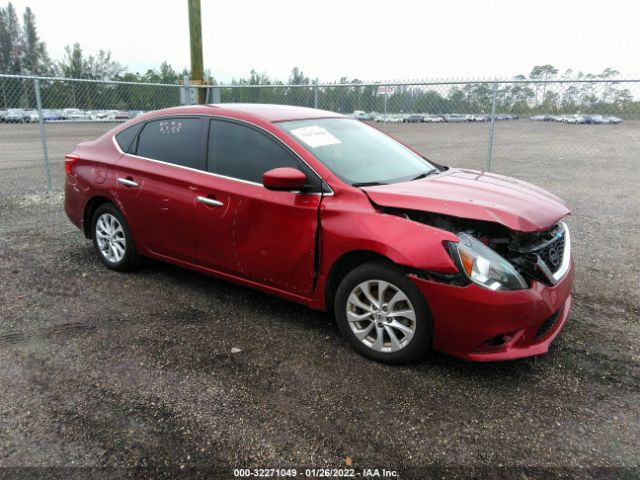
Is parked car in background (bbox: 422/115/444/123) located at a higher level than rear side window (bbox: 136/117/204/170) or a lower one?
higher

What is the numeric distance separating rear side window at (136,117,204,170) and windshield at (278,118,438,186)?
2.71ft

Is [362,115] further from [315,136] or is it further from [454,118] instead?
[315,136]

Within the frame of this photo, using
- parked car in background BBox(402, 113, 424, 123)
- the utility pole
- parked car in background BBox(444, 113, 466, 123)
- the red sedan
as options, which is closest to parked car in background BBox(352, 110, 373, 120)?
parked car in background BBox(402, 113, 424, 123)

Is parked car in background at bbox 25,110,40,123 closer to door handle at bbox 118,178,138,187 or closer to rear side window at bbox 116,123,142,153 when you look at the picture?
rear side window at bbox 116,123,142,153

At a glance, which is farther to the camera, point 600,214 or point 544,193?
point 600,214

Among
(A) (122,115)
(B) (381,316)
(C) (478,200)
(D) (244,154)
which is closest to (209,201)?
(D) (244,154)

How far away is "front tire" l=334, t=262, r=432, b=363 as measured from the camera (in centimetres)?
311

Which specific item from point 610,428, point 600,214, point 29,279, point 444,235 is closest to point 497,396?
point 610,428

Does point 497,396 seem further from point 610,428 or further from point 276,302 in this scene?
point 276,302

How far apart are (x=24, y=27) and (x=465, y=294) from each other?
11032 cm

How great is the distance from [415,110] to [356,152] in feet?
18.5

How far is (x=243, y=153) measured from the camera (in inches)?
155

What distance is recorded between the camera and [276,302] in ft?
14.2

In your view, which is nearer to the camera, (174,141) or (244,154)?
(244,154)
